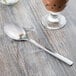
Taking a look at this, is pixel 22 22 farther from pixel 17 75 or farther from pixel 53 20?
pixel 17 75

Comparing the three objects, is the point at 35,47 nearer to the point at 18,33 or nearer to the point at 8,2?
the point at 18,33

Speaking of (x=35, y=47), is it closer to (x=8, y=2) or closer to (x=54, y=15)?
(x=54, y=15)

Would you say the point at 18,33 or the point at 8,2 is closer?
the point at 18,33

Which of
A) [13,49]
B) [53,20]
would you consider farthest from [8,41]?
[53,20]

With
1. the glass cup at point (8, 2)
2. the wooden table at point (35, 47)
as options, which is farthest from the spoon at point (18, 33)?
the glass cup at point (8, 2)

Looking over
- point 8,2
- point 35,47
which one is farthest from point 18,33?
point 8,2

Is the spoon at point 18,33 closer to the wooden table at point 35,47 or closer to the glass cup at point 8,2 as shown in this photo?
the wooden table at point 35,47
